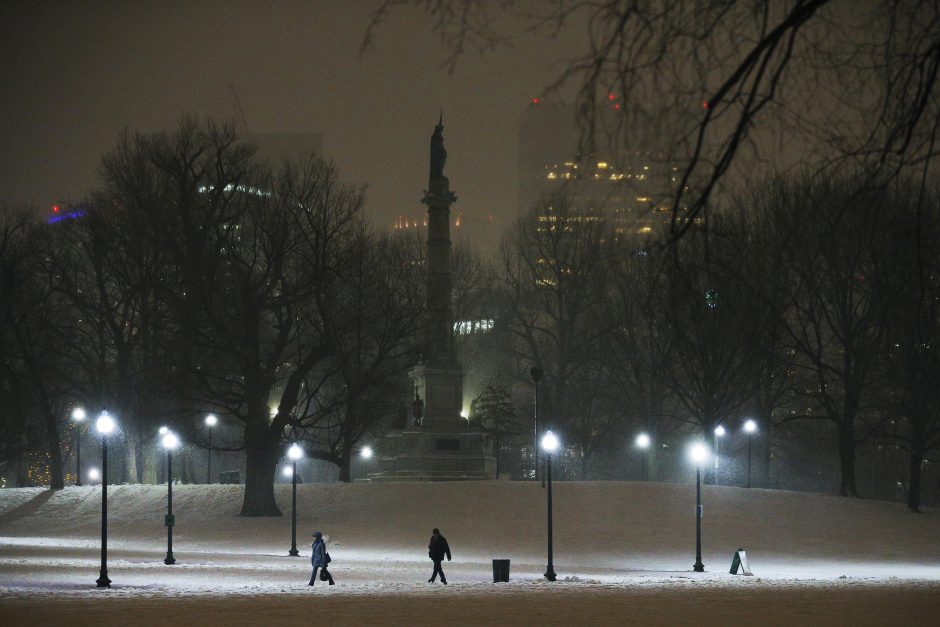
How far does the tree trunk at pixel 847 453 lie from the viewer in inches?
2007

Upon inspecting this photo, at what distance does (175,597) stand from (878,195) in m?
15.7

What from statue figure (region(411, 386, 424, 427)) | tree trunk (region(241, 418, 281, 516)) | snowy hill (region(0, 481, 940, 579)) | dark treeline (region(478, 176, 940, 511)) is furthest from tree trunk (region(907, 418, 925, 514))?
tree trunk (region(241, 418, 281, 516))

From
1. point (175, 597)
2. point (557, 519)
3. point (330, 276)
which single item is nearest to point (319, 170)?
point (330, 276)

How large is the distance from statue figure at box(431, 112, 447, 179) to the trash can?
30171mm

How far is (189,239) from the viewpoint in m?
45.3

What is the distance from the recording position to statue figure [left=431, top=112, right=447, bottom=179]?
177 ft

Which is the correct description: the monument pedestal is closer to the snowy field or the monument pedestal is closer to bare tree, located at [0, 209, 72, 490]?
the snowy field

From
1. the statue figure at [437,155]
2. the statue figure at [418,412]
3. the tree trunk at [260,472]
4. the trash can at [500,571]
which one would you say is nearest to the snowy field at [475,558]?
the trash can at [500,571]

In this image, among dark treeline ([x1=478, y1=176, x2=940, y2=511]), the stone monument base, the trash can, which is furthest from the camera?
the stone monument base

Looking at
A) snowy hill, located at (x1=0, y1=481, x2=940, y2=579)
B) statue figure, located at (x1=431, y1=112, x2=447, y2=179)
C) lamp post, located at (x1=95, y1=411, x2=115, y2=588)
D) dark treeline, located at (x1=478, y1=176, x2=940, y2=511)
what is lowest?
snowy hill, located at (x1=0, y1=481, x2=940, y2=579)

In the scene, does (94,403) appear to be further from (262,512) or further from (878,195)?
(878,195)

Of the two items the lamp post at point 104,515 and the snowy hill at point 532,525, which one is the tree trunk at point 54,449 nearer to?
the snowy hill at point 532,525

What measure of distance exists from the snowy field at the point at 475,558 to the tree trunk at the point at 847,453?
2431 millimetres

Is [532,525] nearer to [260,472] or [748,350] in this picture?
[748,350]
